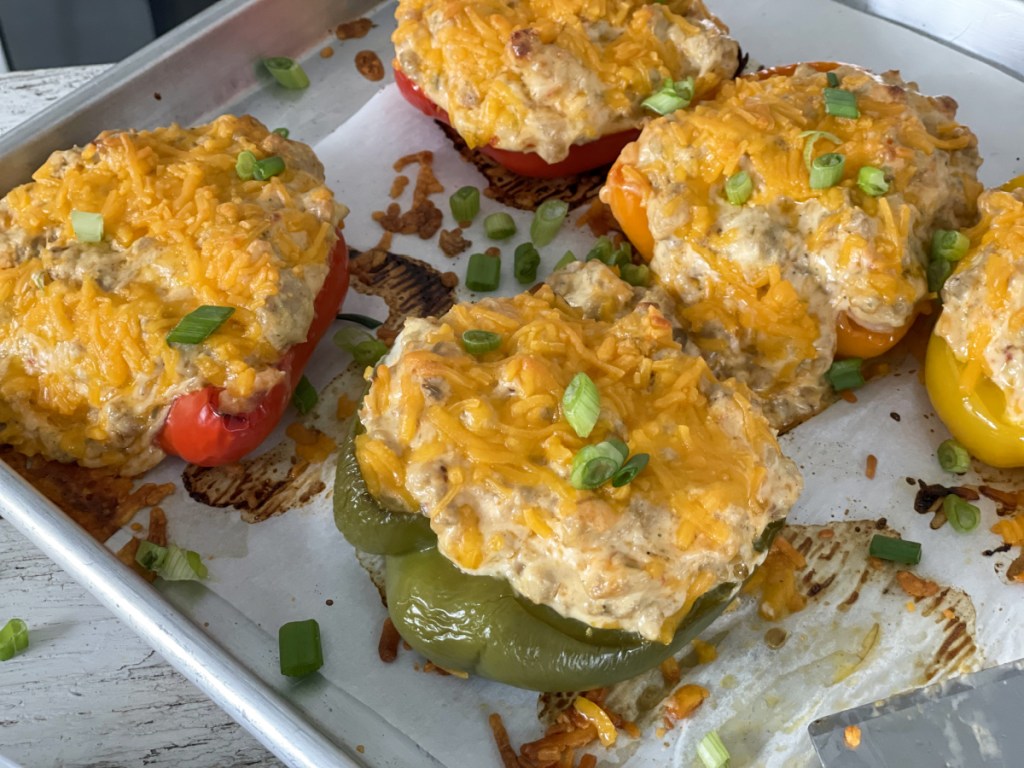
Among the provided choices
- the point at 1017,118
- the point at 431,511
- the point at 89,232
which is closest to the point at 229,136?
the point at 89,232

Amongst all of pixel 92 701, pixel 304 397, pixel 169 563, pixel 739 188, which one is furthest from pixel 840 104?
pixel 92 701

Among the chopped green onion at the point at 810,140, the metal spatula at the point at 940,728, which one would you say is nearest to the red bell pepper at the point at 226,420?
the chopped green onion at the point at 810,140

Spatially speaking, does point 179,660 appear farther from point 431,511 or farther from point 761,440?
point 761,440

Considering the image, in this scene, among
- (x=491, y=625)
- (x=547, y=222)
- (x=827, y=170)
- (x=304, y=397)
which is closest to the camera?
(x=491, y=625)

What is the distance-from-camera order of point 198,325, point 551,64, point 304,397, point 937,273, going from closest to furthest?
1. point 198,325
2. point 937,273
3. point 304,397
4. point 551,64

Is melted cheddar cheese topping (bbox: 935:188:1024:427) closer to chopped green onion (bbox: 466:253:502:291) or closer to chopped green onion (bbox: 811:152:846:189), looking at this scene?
chopped green onion (bbox: 811:152:846:189)

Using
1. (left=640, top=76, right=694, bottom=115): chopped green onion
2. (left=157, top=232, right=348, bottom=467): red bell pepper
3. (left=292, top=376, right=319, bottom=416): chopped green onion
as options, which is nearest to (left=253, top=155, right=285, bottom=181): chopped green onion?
(left=157, top=232, right=348, bottom=467): red bell pepper

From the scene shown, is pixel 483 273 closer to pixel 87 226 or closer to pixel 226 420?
pixel 226 420
